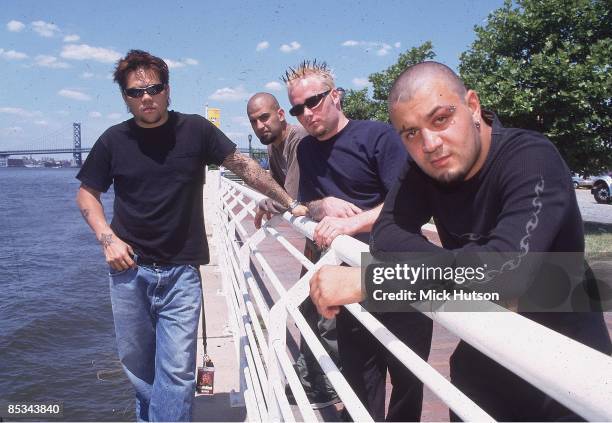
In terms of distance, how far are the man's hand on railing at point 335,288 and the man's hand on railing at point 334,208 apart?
86 centimetres

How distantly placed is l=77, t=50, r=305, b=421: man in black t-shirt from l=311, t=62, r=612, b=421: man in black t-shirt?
4.17 ft

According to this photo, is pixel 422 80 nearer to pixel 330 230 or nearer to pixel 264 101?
pixel 330 230

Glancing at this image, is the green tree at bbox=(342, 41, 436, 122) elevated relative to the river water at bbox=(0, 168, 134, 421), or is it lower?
elevated

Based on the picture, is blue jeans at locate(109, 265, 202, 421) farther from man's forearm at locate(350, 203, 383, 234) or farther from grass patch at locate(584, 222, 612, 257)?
grass patch at locate(584, 222, 612, 257)

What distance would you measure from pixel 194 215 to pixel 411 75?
72.0 inches

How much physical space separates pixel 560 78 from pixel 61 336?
10.6 m

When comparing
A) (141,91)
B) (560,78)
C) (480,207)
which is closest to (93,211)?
(141,91)

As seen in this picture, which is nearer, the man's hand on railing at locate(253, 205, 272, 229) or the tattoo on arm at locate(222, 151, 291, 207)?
the tattoo on arm at locate(222, 151, 291, 207)

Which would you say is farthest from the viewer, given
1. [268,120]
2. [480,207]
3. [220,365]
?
[220,365]

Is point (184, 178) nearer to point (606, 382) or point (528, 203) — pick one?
point (528, 203)

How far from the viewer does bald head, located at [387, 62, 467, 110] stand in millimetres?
1644

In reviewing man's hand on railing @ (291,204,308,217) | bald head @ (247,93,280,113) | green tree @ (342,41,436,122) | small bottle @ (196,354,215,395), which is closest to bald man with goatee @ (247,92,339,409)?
bald head @ (247,93,280,113)

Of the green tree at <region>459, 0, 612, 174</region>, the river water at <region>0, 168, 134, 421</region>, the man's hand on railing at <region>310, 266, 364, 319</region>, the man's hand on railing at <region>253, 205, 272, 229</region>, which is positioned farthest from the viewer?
the green tree at <region>459, 0, 612, 174</region>

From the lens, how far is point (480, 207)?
1606 mm
